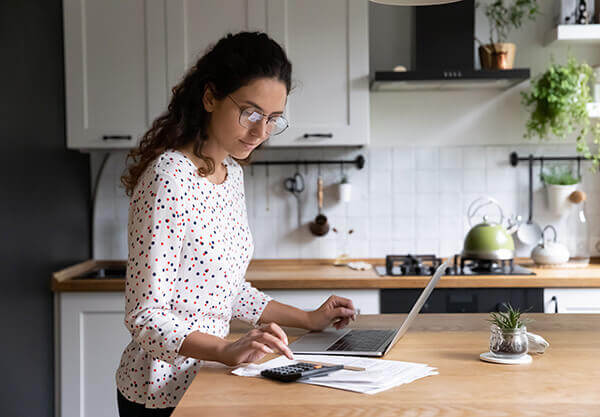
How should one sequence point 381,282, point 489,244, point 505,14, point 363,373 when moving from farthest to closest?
point 505,14 < point 489,244 < point 381,282 < point 363,373

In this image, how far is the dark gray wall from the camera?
2.95 m

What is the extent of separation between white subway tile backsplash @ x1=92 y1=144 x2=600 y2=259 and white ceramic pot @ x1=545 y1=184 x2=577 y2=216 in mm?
294

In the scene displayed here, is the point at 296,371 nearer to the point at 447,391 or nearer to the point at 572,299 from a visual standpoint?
the point at 447,391

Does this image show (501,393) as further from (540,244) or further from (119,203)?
(119,203)

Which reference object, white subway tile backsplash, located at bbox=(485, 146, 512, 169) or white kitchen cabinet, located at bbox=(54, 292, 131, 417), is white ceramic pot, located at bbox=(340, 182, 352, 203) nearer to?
white subway tile backsplash, located at bbox=(485, 146, 512, 169)

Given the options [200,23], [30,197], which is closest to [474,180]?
[200,23]

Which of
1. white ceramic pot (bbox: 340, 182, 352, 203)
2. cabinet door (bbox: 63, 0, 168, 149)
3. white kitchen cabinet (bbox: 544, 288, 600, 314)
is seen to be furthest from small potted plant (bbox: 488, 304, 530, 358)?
cabinet door (bbox: 63, 0, 168, 149)

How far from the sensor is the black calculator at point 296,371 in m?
1.31

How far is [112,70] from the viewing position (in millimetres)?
3250

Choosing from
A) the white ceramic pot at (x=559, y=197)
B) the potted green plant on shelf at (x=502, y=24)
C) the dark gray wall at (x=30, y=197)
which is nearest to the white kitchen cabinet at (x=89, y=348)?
the dark gray wall at (x=30, y=197)

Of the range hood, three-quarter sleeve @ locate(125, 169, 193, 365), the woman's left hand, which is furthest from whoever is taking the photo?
the range hood

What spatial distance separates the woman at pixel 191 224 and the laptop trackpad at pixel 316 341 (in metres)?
0.16

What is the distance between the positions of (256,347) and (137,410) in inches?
17.0

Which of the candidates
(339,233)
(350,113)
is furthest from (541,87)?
(339,233)
